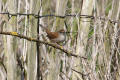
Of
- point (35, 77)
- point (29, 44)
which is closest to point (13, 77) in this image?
point (35, 77)

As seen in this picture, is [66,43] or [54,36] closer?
[66,43]

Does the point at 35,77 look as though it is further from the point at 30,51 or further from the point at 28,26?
the point at 28,26

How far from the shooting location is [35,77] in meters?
2.21

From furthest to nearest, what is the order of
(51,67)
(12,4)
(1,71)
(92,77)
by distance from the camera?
(1,71) → (51,67) → (12,4) → (92,77)

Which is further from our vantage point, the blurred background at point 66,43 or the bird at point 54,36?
the bird at point 54,36

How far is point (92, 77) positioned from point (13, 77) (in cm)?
79

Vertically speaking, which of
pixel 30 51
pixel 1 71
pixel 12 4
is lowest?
pixel 1 71

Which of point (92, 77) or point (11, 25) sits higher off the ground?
point (11, 25)

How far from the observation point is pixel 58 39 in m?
2.64

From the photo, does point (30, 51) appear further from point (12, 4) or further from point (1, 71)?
point (1, 71)

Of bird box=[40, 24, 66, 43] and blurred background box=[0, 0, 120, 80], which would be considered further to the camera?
bird box=[40, 24, 66, 43]

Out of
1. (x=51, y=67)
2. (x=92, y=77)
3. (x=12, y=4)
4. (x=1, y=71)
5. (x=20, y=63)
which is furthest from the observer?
(x=1, y=71)

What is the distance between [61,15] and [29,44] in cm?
39

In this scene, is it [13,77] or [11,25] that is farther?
[13,77]
